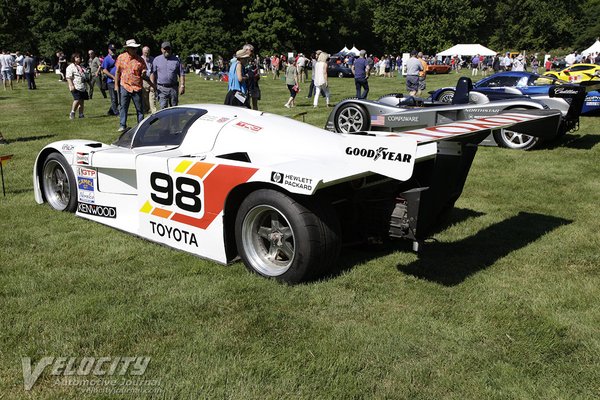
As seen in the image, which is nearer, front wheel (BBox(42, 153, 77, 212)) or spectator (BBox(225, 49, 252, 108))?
front wheel (BBox(42, 153, 77, 212))

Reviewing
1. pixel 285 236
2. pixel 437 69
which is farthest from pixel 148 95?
pixel 437 69

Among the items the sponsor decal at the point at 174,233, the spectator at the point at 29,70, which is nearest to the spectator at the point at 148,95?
the sponsor decal at the point at 174,233

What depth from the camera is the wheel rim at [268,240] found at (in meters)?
4.44

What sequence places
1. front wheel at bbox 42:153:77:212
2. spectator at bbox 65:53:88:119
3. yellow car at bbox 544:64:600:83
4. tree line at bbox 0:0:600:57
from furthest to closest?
tree line at bbox 0:0:600:57, yellow car at bbox 544:64:600:83, spectator at bbox 65:53:88:119, front wheel at bbox 42:153:77:212

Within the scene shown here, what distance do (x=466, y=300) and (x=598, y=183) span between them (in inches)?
201

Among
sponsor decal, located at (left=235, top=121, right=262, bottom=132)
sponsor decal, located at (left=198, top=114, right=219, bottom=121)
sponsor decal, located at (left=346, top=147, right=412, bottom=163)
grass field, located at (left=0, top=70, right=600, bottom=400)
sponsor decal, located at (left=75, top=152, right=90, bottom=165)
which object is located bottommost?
grass field, located at (left=0, top=70, right=600, bottom=400)

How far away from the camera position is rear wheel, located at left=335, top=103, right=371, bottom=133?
1079 centimetres

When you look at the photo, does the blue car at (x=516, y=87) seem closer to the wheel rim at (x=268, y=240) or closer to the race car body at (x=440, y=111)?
the race car body at (x=440, y=111)

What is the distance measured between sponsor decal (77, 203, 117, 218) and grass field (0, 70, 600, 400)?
14 cm

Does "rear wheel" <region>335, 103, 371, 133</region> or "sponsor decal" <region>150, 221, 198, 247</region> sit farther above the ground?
"rear wheel" <region>335, 103, 371, 133</region>

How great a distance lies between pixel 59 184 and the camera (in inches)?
256

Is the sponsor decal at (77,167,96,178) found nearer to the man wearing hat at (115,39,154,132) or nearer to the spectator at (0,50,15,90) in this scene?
the man wearing hat at (115,39,154,132)

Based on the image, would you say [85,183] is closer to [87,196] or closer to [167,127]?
[87,196]

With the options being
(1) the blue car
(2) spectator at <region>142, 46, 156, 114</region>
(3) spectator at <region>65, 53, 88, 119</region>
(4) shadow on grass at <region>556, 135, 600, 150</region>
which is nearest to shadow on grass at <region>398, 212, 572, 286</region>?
(4) shadow on grass at <region>556, 135, 600, 150</region>
